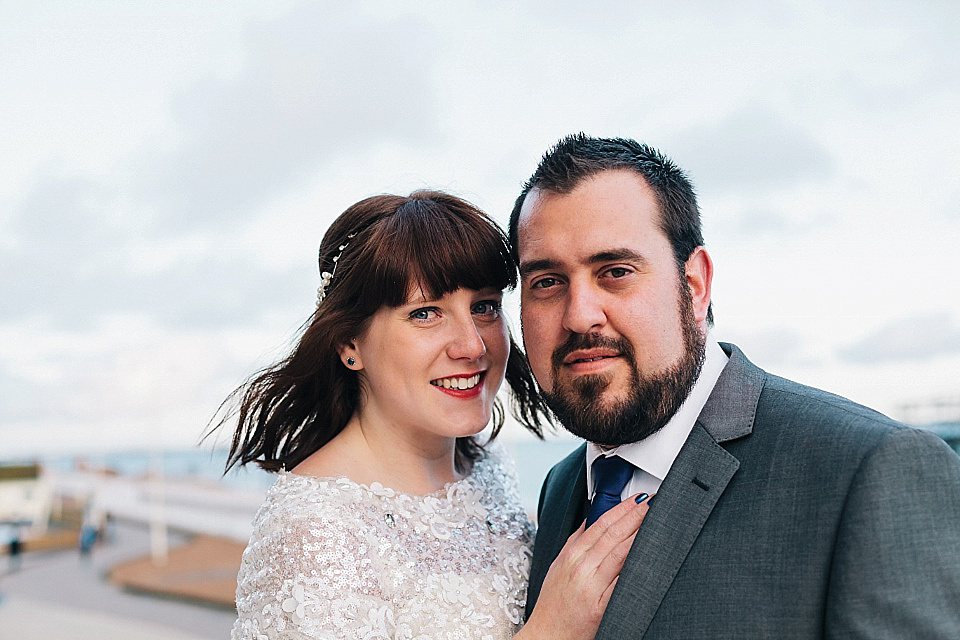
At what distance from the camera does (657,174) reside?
6.68 feet

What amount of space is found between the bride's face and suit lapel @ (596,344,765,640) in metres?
0.69

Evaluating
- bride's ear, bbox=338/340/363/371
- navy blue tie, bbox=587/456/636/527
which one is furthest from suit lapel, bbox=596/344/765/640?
bride's ear, bbox=338/340/363/371

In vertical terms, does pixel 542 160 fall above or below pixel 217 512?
above

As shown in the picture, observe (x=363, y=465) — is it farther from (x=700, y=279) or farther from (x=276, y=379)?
(x=700, y=279)

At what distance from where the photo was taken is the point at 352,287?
2.43 metres

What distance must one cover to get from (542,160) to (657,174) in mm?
265

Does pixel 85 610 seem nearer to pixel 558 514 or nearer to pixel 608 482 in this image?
pixel 558 514

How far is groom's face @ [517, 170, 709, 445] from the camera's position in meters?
1.95

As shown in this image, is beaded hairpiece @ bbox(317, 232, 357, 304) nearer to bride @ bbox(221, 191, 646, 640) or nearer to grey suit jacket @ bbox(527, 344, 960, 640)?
bride @ bbox(221, 191, 646, 640)

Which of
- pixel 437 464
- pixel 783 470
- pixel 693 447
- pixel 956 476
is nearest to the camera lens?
pixel 956 476

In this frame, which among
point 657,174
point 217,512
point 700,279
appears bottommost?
point 217,512

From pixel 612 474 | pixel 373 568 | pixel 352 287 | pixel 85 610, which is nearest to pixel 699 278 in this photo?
pixel 612 474

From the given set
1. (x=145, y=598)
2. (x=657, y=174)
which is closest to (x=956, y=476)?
(x=657, y=174)

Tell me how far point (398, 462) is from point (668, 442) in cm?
85
